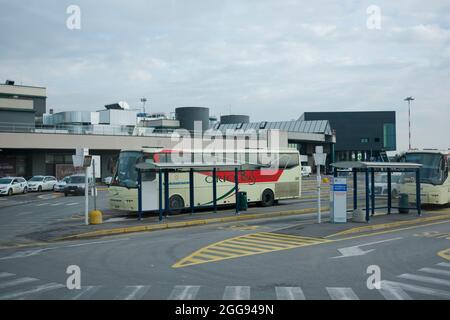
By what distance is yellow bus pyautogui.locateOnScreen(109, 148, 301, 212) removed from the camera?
23281 millimetres

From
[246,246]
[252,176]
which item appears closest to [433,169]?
[252,176]

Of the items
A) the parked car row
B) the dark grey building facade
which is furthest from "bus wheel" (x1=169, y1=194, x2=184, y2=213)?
the dark grey building facade

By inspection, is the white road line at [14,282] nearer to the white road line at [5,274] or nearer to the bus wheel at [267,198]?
the white road line at [5,274]

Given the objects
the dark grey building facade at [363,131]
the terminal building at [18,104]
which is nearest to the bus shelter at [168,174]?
the terminal building at [18,104]

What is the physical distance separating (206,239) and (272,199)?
12722 mm

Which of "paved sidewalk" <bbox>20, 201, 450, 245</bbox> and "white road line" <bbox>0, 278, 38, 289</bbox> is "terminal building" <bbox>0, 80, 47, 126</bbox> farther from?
"white road line" <bbox>0, 278, 38, 289</bbox>

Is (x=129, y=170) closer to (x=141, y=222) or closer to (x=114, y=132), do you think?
(x=141, y=222)

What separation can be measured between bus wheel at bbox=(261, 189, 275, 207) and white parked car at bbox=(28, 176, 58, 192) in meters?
25.7

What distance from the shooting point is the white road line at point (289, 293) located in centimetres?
893

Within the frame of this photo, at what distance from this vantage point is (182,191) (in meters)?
24.6

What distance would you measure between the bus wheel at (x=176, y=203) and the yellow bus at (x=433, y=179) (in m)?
12.1

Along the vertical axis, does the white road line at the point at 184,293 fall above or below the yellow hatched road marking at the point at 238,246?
above
